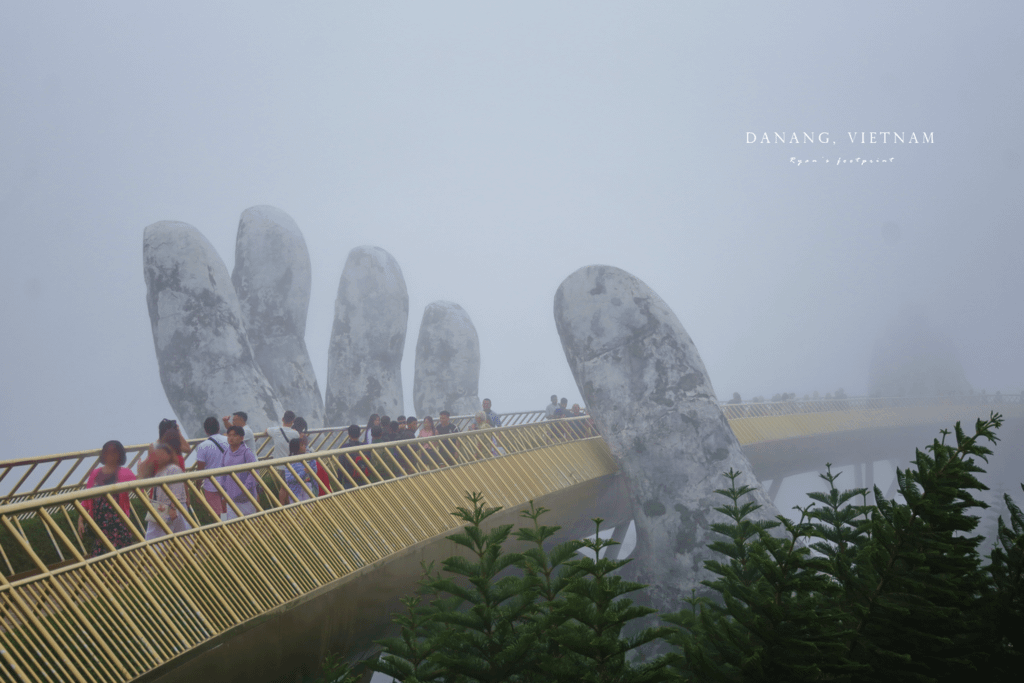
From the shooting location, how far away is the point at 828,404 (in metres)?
29.6

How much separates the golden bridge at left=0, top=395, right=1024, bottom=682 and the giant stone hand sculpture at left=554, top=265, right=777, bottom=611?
8.99ft

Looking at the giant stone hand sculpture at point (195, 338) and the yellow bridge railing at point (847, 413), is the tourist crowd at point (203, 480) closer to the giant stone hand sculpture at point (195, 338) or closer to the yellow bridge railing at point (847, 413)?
the giant stone hand sculpture at point (195, 338)

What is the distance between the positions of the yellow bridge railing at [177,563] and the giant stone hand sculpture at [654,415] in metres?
5.39

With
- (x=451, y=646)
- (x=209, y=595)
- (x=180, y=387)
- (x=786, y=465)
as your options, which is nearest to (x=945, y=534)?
(x=451, y=646)

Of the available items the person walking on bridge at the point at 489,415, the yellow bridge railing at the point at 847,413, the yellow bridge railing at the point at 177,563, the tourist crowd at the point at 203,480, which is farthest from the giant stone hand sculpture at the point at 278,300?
the yellow bridge railing at the point at 847,413

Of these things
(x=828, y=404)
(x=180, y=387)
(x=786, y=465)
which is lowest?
(x=786, y=465)

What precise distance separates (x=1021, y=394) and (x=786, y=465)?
23239 millimetres

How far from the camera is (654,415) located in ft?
47.7

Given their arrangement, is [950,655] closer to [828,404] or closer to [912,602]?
[912,602]

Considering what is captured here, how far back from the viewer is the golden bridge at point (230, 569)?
422 cm

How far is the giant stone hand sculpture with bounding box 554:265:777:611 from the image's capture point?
1354 centimetres

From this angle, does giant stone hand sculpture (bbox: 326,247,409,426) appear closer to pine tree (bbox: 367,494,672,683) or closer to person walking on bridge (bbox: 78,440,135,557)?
person walking on bridge (bbox: 78,440,135,557)

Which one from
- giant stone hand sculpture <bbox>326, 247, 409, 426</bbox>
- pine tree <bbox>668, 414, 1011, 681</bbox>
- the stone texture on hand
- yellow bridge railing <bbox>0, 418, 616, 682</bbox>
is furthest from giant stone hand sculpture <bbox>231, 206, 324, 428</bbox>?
pine tree <bbox>668, 414, 1011, 681</bbox>

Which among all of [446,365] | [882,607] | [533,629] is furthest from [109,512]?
[446,365]
